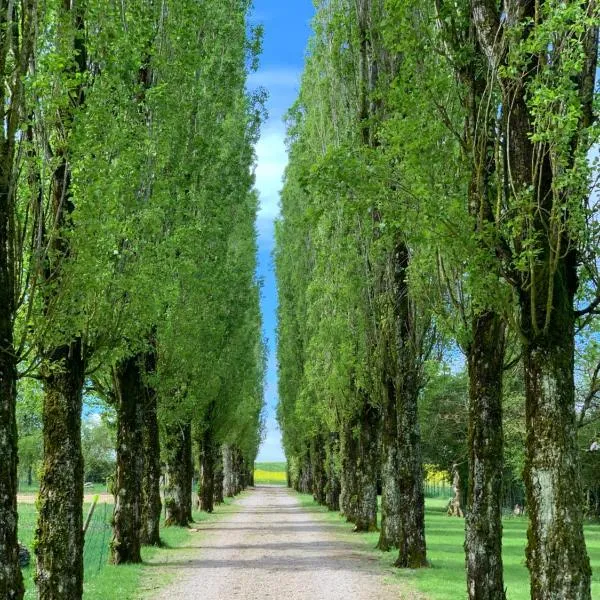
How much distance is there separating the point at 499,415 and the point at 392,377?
8140mm

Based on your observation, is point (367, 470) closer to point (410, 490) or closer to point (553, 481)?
point (410, 490)

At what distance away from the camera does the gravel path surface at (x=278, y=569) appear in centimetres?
1327

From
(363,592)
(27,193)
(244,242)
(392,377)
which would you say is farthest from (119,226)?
(244,242)

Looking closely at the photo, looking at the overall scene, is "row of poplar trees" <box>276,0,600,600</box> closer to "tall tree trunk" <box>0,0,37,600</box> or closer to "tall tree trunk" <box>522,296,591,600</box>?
"tall tree trunk" <box>522,296,591,600</box>

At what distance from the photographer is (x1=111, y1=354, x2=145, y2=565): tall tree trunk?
1706cm

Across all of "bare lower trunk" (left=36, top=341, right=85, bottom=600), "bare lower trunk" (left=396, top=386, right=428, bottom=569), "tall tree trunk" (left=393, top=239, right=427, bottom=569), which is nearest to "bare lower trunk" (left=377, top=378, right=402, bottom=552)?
"tall tree trunk" (left=393, top=239, right=427, bottom=569)

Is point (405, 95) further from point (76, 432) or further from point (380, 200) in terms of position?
point (76, 432)

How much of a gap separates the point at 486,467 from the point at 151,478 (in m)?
13.4

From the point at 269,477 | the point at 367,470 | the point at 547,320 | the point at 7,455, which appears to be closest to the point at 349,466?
the point at 367,470

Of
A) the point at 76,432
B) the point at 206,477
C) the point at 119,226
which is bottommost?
the point at 206,477

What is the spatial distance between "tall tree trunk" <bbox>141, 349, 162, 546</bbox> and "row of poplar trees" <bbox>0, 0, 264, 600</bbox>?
40mm

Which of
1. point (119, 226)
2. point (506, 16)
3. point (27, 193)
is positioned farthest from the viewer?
point (119, 226)

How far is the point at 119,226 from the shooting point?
1087cm

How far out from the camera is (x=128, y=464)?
1739 centimetres
